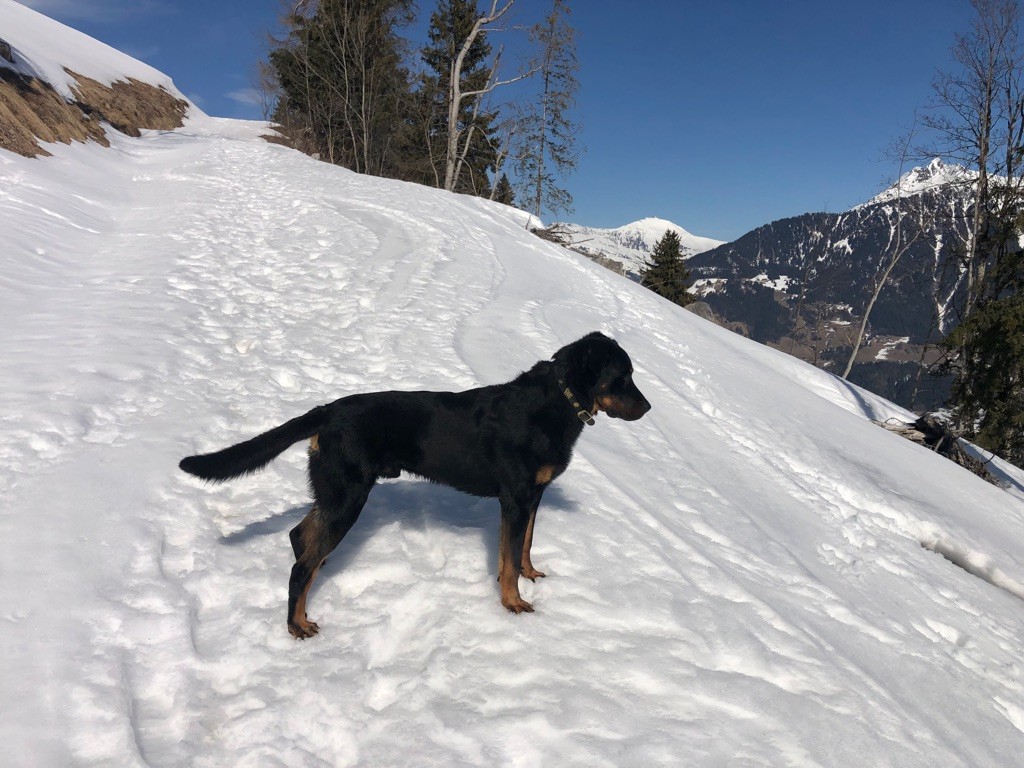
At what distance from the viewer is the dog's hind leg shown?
112 inches

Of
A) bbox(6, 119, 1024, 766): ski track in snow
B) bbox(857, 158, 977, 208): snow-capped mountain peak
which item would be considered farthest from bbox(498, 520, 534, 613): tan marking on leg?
bbox(857, 158, 977, 208): snow-capped mountain peak

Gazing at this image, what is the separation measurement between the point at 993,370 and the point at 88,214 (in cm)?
2146

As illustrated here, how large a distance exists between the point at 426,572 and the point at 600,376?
64.7 inches

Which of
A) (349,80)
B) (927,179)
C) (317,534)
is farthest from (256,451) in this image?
(349,80)

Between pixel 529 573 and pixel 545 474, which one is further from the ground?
pixel 545 474

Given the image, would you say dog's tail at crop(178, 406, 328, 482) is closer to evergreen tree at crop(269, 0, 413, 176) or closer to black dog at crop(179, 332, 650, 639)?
black dog at crop(179, 332, 650, 639)

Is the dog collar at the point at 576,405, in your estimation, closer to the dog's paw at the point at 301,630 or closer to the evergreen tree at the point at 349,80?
the dog's paw at the point at 301,630

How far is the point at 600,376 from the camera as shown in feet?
10.9

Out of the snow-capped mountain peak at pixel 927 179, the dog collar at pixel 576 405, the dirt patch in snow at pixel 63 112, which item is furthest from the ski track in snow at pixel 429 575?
the snow-capped mountain peak at pixel 927 179

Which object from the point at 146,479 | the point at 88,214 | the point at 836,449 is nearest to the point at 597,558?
the point at 146,479

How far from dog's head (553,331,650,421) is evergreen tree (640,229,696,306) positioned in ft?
111

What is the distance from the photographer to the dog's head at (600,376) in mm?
3314

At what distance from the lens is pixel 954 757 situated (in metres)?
2.91

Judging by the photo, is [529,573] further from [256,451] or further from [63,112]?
[63,112]
